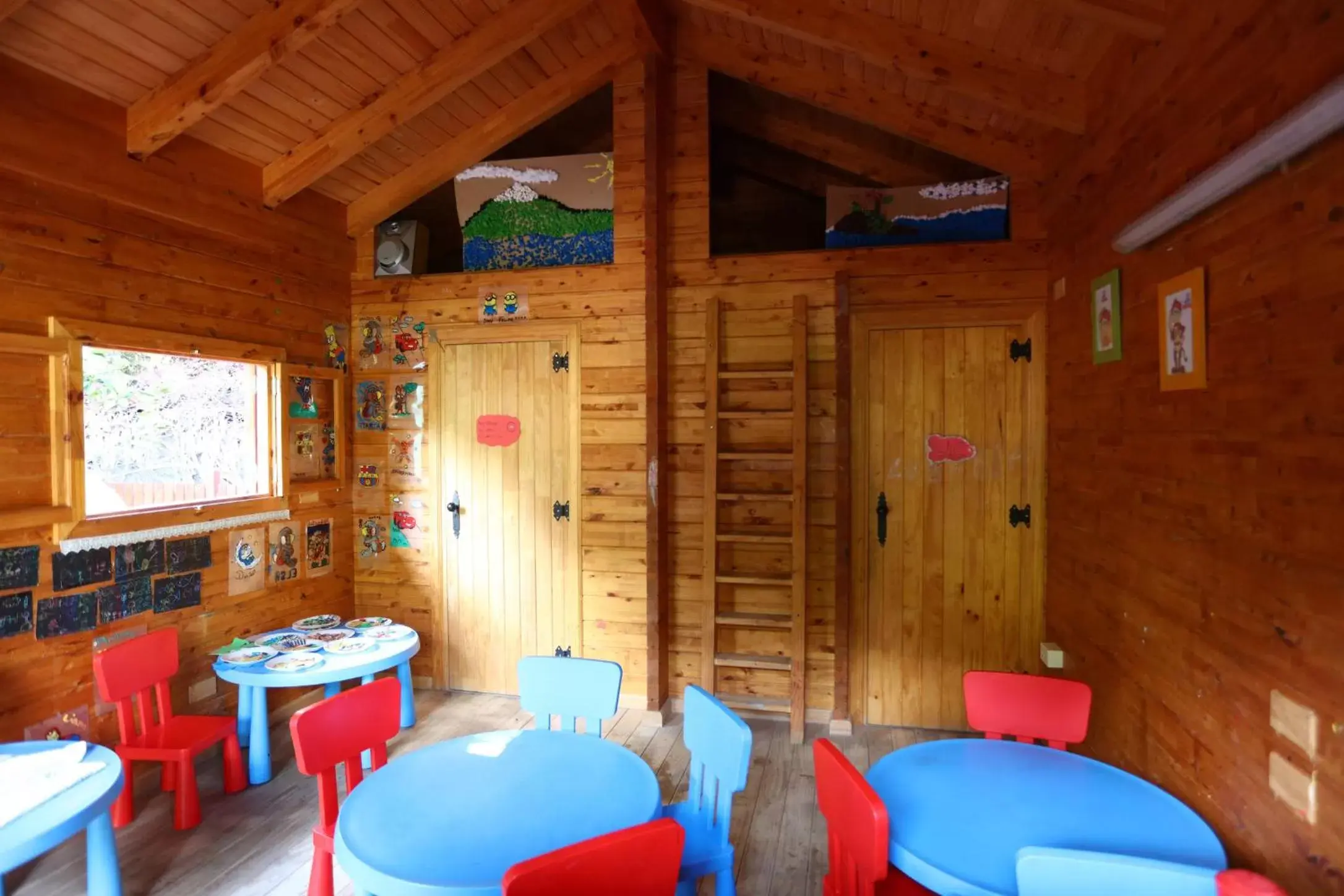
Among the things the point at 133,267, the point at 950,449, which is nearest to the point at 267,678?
the point at 133,267

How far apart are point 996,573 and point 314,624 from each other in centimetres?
362

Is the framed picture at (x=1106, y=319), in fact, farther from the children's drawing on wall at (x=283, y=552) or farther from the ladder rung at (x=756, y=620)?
the children's drawing on wall at (x=283, y=552)

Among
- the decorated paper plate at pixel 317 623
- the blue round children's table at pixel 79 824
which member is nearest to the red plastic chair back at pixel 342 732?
the blue round children's table at pixel 79 824

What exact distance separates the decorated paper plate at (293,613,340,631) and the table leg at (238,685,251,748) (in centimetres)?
40

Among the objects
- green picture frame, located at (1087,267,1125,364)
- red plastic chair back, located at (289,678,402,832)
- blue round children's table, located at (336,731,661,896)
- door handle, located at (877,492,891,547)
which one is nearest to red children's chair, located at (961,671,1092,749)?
blue round children's table, located at (336,731,661,896)

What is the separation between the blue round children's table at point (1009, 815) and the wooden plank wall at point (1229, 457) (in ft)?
0.77

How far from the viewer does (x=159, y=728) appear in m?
2.92

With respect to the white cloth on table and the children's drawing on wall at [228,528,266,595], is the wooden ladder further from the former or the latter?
the white cloth on table

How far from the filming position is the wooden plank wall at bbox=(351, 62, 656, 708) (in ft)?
13.0

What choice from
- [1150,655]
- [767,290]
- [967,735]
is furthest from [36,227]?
[967,735]

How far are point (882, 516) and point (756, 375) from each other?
1028mm

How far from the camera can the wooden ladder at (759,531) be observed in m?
3.61

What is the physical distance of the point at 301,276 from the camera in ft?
12.8

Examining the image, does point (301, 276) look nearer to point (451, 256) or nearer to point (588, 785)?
point (451, 256)
